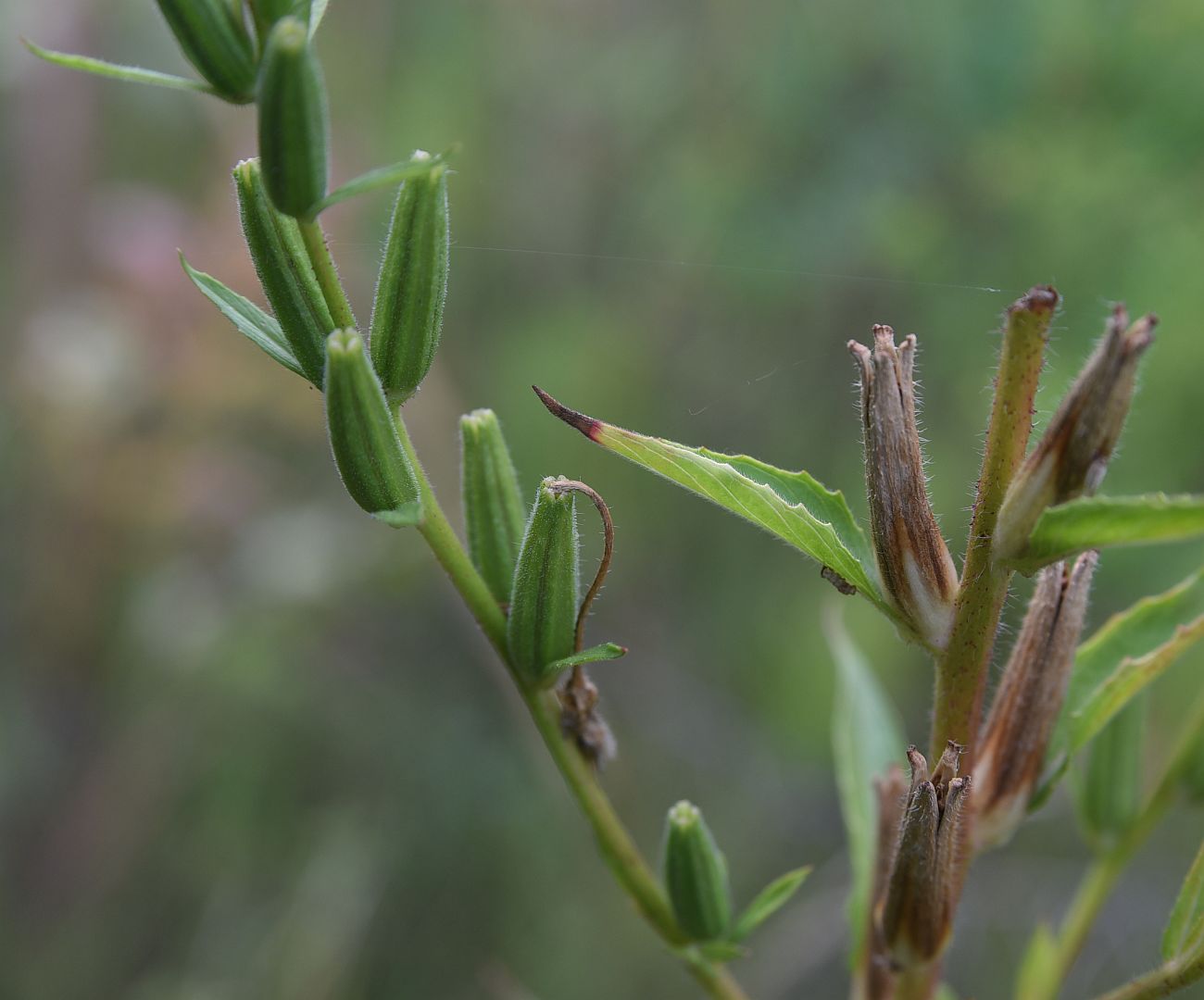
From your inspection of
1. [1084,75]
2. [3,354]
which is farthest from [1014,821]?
[3,354]

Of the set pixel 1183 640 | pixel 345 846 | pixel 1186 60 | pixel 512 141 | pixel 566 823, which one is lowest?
pixel 566 823

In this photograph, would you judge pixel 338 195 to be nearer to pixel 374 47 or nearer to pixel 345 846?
pixel 345 846

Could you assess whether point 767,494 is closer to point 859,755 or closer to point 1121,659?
point 1121,659

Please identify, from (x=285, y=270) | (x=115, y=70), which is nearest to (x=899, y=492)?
(x=285, y=270)

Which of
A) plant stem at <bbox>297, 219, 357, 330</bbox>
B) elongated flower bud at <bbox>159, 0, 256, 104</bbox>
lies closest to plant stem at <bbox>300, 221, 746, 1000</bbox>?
plant stem at <bbox>297, 219, 357, 330</bbox>

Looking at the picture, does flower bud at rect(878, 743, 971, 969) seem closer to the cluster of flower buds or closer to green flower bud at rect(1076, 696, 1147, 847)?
the cluster of flower buds

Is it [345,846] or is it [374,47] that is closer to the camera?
[345,846]

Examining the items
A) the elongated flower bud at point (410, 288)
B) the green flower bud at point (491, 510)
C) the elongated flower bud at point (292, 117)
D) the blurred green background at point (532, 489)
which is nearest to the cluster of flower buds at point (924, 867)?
the green flower bud at point (491, 510)
